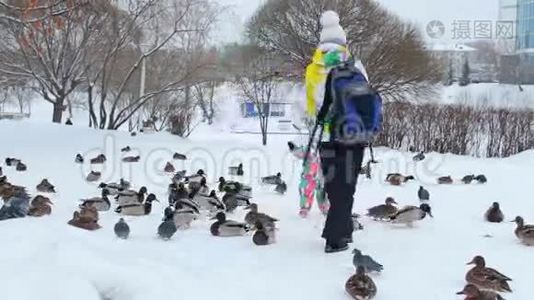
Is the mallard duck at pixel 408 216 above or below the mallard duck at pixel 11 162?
below

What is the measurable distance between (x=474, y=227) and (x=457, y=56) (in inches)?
3415

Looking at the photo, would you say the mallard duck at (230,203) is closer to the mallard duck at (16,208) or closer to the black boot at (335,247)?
the black boot at (335,247)

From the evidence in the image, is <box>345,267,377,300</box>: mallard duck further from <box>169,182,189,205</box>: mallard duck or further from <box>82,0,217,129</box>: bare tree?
<box>82,0,217,129</box>: bare tree

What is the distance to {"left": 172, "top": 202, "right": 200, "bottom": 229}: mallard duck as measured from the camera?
216 inches

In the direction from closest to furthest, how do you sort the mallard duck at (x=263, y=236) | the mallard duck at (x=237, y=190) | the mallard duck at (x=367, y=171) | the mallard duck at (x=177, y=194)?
the mallard duck at (x=263, y=236)
the mallard duck at (x=177, y=194)
the mallard duck at (x=237, y=190)
the mallard duck at (x=367, y=171)

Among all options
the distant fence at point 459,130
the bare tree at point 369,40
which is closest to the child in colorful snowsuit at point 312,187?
the distant fence at point 459,130

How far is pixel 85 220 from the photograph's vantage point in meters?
5.41

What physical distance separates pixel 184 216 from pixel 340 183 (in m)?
1.55

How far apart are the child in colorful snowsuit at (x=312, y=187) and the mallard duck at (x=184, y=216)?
1.17 metres

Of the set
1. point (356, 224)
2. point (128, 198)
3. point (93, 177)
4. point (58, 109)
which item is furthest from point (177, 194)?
point (58, 109)

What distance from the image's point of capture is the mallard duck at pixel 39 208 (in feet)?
19.2

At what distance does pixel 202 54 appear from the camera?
21.0m

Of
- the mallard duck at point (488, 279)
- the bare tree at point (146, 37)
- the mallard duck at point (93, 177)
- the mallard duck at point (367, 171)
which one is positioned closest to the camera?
the mallard duck at point (488, 279)

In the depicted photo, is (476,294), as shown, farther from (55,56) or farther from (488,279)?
(55,56)
